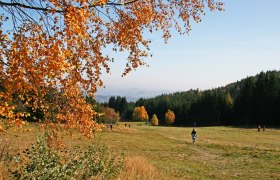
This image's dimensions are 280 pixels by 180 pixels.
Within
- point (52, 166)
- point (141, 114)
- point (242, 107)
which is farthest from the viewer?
point (141, 114)

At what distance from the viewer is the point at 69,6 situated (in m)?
5.46

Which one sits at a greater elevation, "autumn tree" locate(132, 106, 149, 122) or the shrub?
"autumn tree" locate(132, 106, 149, 122)

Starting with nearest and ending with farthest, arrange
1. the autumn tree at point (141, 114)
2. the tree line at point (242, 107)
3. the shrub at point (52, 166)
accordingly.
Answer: the shrub at point (52, 166), the tree line at point (242, 107), the autumn tree at point (141, 114)

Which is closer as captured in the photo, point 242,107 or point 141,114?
point 242,107

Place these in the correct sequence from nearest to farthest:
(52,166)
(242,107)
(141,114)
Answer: (52,166)
(242,107)
(141,114)

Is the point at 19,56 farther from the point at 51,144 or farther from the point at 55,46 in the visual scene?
the point at 51,144

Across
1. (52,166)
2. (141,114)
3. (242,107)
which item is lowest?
(52,166)

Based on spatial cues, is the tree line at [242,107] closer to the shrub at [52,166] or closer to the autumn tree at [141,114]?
the autumn tree at [141,114]

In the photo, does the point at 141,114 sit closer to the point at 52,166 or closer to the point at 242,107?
the point at 242,107

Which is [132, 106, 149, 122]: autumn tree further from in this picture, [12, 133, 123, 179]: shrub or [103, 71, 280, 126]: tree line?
[12, 133, 123, 179]: shrub

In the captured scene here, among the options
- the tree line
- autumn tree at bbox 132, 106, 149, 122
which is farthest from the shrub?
autumn tree at bbox 132, 106, 149, 122

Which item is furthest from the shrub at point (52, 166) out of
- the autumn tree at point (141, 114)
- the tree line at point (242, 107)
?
the autumn tree at point (141, 114)

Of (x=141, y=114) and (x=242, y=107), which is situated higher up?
(x=242, y=107)

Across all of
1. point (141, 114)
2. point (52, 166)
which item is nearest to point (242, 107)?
point (141, 114)
